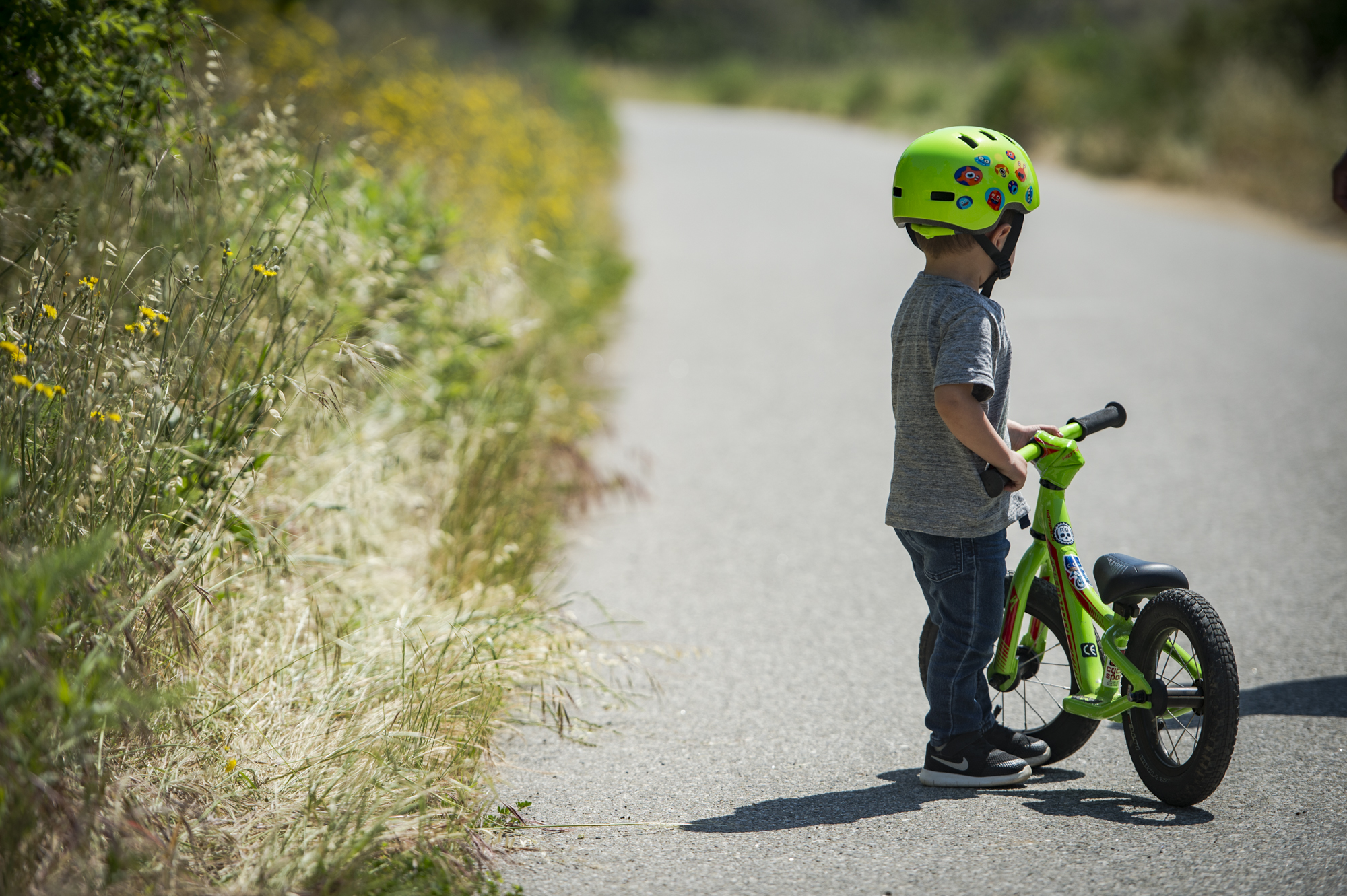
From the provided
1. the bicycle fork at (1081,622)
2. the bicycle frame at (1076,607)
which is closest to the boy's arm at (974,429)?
the bicycle frame at (1076,607)

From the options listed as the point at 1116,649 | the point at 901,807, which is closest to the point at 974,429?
the point at 1116,649

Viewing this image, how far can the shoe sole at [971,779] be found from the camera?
2.92m

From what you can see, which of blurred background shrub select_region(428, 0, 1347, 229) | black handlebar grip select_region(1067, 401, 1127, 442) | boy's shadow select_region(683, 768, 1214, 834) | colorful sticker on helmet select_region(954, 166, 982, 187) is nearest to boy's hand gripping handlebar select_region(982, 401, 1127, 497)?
black handlebar grip select_region(1067, 401, 1127, 442)

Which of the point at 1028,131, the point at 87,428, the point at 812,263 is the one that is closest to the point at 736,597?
the point at 87,428

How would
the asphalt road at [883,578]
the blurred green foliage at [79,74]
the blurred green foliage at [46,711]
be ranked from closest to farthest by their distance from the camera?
the blurred green foliage at [46,711] → the asphalt road at [883,578] → the blurred green foliage at [79,74]

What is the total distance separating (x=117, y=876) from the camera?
2.06 metres

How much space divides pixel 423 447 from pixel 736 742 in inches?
87.7

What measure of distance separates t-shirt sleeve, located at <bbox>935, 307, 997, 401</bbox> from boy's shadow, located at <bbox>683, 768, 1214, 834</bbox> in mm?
1078

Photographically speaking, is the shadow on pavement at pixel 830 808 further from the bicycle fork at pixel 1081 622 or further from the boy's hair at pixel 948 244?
the boy's hair at pixel 948 244

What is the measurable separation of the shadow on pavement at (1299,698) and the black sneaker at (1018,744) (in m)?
0.74

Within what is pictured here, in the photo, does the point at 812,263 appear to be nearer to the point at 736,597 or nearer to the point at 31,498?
the point at 736,597

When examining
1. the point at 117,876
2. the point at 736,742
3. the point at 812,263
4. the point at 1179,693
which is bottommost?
the point at 117,876

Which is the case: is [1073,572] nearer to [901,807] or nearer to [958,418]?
[958,418]

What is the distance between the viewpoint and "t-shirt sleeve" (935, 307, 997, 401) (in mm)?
2709
